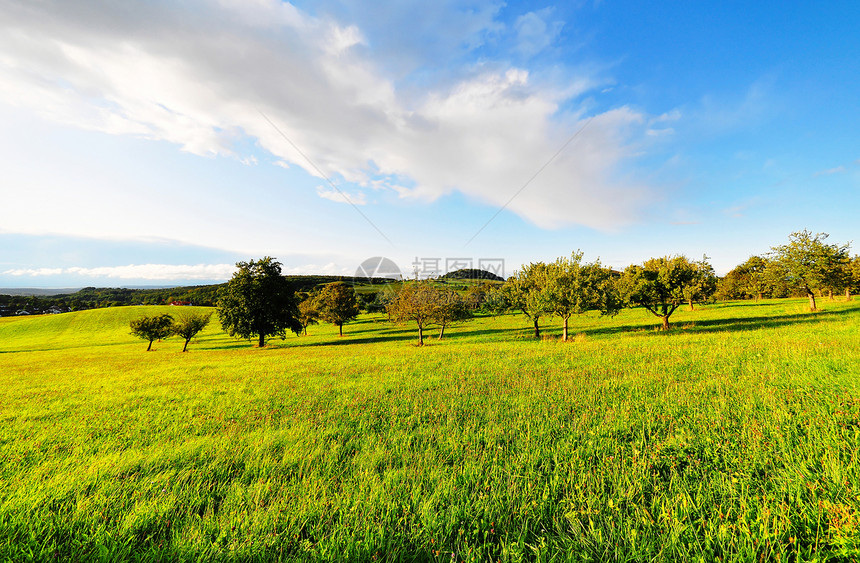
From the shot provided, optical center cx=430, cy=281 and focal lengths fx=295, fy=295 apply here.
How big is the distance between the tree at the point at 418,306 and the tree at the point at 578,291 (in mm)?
13010

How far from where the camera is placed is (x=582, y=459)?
484 cm

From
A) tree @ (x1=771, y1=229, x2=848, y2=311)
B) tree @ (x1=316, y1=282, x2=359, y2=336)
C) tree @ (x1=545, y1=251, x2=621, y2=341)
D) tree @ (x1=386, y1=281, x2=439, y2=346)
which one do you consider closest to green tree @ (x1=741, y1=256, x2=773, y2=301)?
tree @ (x1=771, y1=229, x2=848, y2=311)

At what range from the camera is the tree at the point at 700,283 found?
27906 millimetres

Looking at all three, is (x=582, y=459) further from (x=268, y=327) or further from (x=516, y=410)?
(x=268, y=327)

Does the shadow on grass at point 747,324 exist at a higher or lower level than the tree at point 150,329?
higher

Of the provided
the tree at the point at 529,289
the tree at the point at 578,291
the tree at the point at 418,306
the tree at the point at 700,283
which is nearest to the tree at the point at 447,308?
the tree at the point at 418,306

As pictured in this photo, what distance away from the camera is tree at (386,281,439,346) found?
112 ft

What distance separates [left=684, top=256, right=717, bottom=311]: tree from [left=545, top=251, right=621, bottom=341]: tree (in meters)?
7.09

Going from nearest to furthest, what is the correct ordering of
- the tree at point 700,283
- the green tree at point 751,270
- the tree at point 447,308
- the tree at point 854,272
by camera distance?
the tree at point 700,283
the tree at point 447,308
the tree at point 854,272
the green tree at point 751,270

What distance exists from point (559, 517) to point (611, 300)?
27.7 metres

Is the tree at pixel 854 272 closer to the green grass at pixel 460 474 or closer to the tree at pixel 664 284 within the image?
the tree at pixel 664 284

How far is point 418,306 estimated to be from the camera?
112ft

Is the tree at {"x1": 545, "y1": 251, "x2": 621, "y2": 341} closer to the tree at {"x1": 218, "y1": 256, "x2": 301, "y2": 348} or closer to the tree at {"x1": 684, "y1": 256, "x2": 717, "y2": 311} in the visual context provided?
the tree at {"x1": 684, "y1": 256, "x2": 717, "y2": 311}

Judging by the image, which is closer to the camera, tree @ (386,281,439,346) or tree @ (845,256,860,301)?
tree @ (386,281,439,346)
